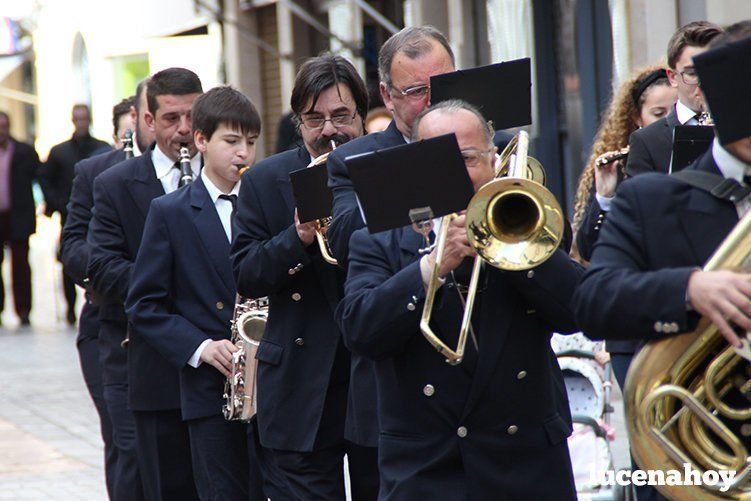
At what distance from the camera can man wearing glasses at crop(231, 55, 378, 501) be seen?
17.2 ft

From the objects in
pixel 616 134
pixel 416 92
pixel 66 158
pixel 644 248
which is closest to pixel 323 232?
pixel 416 92

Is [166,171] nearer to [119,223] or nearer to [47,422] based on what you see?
[119,223]

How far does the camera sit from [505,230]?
3.66 meters

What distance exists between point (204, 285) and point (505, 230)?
238cm

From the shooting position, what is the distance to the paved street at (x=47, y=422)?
27.0ft

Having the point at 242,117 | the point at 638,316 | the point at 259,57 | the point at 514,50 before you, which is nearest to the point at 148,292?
the point at 242,117

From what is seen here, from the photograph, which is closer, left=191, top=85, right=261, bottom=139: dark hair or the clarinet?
left=191, top=85, right=261, bottom=139: dark hair

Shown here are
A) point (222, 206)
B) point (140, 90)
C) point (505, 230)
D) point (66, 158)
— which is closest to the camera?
point (505, 230)

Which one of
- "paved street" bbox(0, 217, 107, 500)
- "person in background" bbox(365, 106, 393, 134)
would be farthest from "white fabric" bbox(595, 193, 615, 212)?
"paved street" bbox(0, 217, 107, 500)

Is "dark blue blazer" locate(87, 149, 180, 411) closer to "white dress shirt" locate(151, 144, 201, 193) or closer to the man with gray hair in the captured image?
"white dress shirt" locate(151, 144, 201, 193)

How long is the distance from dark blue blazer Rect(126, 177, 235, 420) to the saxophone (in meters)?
0.11

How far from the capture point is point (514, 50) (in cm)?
1274

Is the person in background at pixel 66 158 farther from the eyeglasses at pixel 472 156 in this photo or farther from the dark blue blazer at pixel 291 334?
the eyeglasses at pixel 472 156

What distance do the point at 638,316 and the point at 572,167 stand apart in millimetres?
8983
